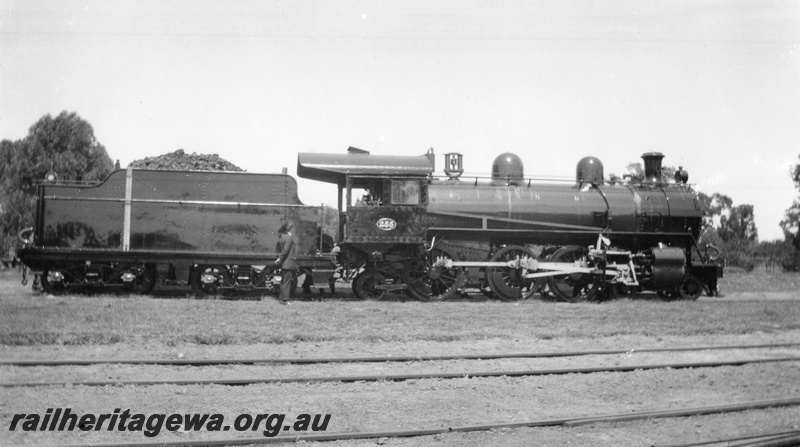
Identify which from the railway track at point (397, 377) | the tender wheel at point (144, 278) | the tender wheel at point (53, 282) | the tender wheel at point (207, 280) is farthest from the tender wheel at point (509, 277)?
the tender wheel at point (53, 282)

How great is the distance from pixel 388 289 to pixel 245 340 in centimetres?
551

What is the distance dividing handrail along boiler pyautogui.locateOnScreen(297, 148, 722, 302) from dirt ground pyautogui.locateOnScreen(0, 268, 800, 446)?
141 inches

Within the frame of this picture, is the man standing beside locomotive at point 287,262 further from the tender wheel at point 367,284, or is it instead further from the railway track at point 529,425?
the railway track at point 529,425

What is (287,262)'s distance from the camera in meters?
13.0

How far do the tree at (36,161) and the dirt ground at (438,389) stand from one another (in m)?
22.2

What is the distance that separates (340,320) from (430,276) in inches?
154

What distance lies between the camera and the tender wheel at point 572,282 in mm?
14800

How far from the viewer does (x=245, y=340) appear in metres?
8.77

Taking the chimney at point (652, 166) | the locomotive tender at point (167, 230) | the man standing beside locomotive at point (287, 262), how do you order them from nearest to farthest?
the man standing beside locomotive at point (287, 262)
the locomotive tender at point (167, 230)
the chimney at point (652, 166)

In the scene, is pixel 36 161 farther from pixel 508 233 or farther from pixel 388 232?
pixel 508 233

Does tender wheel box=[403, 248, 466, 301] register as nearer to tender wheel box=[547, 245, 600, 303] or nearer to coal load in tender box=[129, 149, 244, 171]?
tender wheel box=[547, 245, 600, 303]

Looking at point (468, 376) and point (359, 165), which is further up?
point (359, 165)

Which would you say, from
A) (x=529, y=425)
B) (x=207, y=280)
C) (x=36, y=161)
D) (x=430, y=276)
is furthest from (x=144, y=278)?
(x=36, y=161)

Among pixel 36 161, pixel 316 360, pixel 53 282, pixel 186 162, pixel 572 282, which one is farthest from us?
pixel 36 161
